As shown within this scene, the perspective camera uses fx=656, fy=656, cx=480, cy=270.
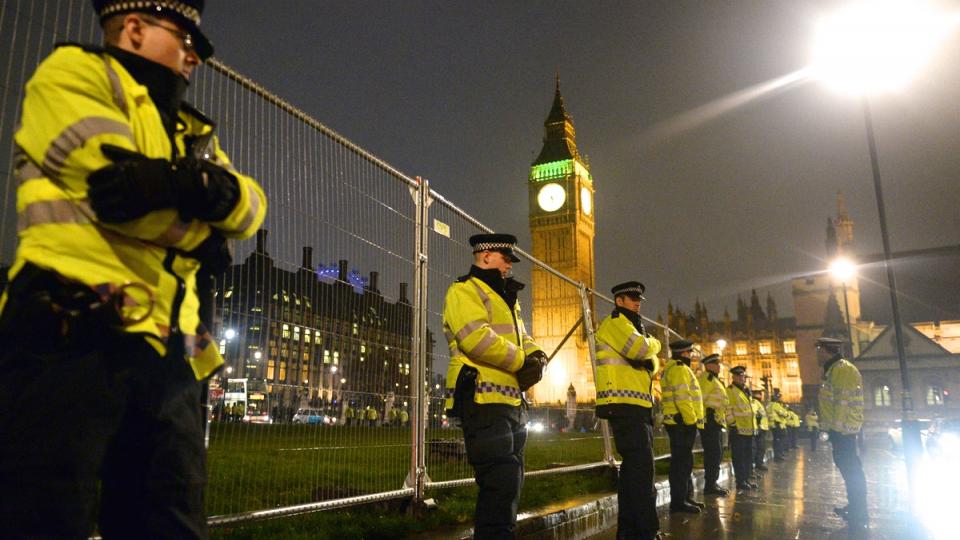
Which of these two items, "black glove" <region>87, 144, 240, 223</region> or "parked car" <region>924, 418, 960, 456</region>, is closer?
"black glove" <region>87, 144, 240, 223</region>

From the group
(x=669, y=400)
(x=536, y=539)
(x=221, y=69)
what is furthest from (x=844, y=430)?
(x=221, y=69)

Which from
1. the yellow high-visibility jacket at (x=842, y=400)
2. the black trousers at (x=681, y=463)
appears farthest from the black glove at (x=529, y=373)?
the yellow high-visibility jacket at (x=842, y=400)

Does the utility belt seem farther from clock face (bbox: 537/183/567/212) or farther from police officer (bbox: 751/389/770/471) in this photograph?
clock face (bbox: 537/183/567/212)

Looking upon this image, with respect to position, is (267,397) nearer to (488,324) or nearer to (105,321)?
(488,324)

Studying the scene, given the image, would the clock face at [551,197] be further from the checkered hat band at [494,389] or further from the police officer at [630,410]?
the checkered hat band at [494,389]

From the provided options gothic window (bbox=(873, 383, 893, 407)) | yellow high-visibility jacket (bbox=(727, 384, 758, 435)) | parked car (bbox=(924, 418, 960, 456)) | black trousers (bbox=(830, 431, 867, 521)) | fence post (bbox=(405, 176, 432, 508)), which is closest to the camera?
fence post (bbox=(405, 176, 432, 508))

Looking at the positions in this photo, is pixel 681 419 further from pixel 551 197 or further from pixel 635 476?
pixel 551 197

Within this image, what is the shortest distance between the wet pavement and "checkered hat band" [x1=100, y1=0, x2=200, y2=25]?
20.3 ft

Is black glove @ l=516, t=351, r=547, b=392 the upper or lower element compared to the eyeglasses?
lower

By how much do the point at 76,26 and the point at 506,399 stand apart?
3.06 metres

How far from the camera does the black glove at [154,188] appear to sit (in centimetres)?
166

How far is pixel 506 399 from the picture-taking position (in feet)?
13.4

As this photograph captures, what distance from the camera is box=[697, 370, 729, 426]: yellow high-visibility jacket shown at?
1138 centimetres

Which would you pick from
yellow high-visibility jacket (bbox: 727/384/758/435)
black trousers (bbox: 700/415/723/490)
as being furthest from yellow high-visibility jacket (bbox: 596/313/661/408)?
yellow high-visibility jacket (bbox: 727/384/758/435)
